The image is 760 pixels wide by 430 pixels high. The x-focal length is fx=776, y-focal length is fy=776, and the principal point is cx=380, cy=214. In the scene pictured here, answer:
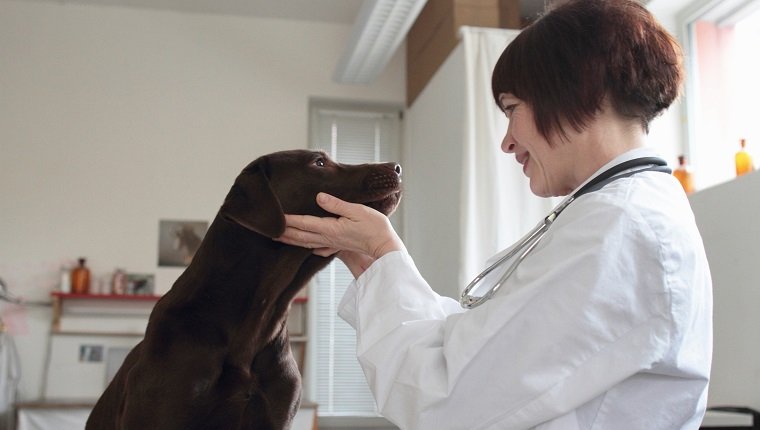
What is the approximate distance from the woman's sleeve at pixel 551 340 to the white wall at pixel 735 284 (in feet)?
6.61

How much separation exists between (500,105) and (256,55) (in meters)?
4.26

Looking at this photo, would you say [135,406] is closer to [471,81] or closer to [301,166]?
[301,166]

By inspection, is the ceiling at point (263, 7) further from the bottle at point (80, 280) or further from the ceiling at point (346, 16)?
the bottle at point (80, 280)

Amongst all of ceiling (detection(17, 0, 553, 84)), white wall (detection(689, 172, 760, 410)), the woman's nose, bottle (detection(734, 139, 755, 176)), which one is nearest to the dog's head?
the woman's nose

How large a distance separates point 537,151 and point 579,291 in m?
0.34

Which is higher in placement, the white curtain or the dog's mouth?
the white curtain

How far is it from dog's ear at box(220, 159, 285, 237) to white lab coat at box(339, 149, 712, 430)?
0.53m

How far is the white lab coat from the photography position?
88 centimetres

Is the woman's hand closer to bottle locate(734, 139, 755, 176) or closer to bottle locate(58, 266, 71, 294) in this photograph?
bottle locate(734, 139, 755, 176)

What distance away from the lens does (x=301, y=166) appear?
1.60 metres

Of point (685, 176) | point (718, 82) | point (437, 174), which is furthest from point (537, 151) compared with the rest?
point (437, 174)

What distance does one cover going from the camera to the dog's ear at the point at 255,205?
146cm

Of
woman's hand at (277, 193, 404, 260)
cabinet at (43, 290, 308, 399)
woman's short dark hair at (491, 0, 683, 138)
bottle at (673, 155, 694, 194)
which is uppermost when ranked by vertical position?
bottle at (673, 155, 694, 194)

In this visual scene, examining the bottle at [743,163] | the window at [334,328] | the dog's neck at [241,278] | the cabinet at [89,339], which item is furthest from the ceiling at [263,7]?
the dog's neck at [241,278]
